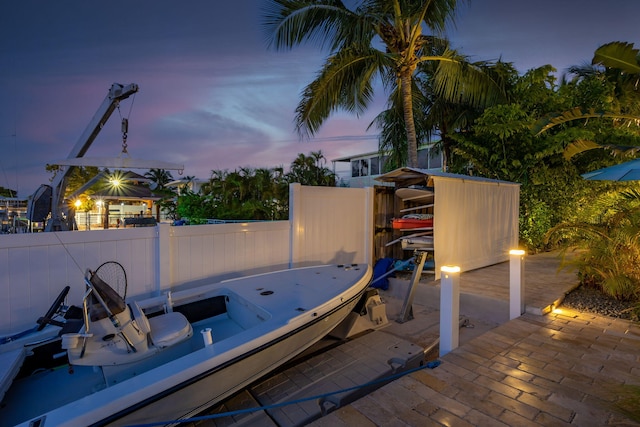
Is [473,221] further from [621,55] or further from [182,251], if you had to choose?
[182,251]

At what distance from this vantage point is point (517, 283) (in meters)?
4.31

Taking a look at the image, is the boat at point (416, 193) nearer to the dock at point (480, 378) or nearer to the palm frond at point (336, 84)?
the dock at point (480, 378)

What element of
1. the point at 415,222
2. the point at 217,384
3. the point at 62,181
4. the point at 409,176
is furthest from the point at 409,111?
the point at 62,181

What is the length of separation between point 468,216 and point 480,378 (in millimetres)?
4266

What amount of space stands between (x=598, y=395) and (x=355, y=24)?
25.1 feet

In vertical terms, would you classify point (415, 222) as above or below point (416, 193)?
below

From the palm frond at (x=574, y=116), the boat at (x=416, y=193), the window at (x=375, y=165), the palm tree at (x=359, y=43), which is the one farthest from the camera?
the window at (x=375, y=165)

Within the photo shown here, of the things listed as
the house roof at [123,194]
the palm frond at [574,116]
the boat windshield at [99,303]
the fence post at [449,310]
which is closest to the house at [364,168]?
the palm frond at [574,116]

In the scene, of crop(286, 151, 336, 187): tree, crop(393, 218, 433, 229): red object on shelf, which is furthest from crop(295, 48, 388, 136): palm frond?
crop(286, 151, 336, 187): tree

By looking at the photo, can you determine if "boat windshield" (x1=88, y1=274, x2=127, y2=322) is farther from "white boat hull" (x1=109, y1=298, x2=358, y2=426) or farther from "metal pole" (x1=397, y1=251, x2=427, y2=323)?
"metal pole" (x1=397, y1=251, x2=427, y2=323)

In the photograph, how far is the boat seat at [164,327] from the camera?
257 cm

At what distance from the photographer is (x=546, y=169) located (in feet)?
30.1

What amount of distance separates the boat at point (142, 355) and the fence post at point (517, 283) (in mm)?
2534

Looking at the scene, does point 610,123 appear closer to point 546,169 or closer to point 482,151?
point 546,169
